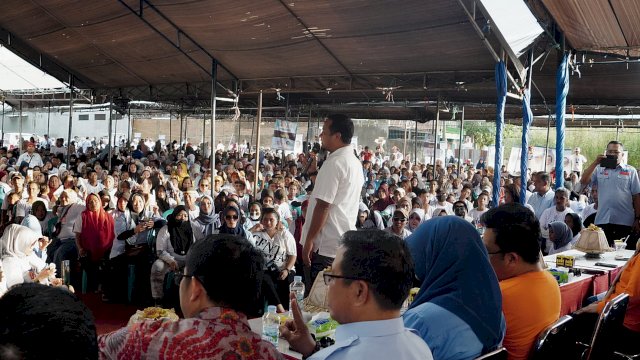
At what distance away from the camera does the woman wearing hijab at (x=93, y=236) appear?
673 centimetres

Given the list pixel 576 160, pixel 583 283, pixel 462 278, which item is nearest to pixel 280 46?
pixel 583 283

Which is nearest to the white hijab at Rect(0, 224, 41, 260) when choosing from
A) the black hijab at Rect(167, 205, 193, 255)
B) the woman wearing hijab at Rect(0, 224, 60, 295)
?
the woman wearing hijab at Rect(0, 224, 60, 295)

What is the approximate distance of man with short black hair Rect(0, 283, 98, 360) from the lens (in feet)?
2.76

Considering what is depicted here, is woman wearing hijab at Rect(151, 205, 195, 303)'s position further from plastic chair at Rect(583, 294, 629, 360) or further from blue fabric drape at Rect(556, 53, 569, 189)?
blue fabric drape at Rect(556, 53, 569, 189)

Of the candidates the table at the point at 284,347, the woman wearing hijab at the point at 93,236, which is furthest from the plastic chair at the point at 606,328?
the woman wearing hijab at the point at 93,236

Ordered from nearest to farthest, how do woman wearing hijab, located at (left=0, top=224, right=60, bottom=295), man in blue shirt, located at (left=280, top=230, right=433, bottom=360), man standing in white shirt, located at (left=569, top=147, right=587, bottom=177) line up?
man in blue shirt, located at (left=280, top=230, right=433, bottom=360) → woman wearing hijab, located at (left=0, top=224, right=60, bottom=295) → man standing in white shirt, located at (left=569, top=147, right=587, bottom=177)

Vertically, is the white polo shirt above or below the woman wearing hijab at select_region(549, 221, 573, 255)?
above

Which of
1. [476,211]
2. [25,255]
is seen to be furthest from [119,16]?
[476,211]

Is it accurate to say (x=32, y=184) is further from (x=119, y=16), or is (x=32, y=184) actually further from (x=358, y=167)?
(x=358, y=167)

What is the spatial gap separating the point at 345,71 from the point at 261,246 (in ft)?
13.2

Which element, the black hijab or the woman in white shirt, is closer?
the woman in white shirt

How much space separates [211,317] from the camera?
5.34 ft

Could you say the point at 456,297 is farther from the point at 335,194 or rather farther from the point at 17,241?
the point at 17,241

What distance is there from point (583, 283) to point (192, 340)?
371 cm
